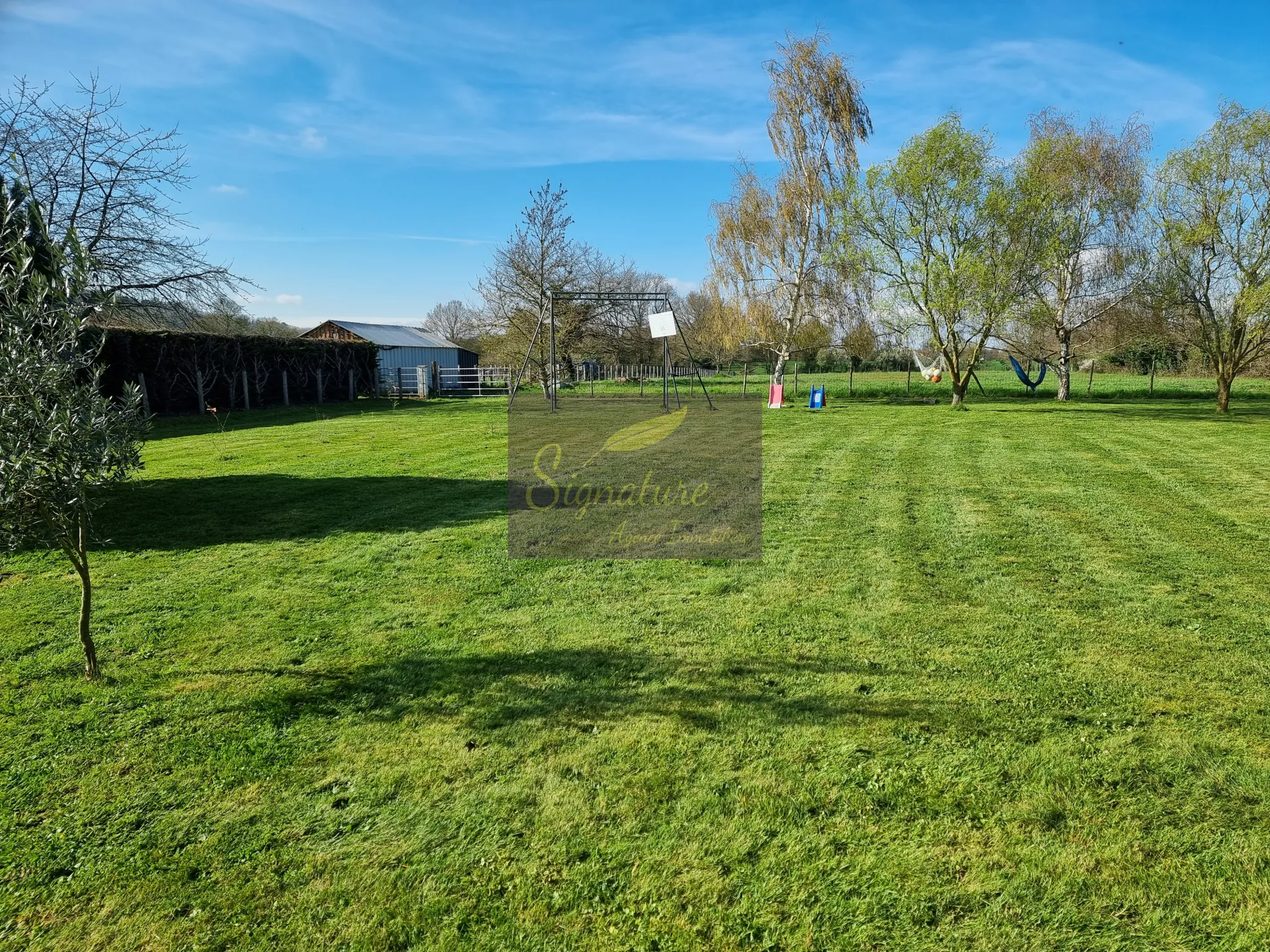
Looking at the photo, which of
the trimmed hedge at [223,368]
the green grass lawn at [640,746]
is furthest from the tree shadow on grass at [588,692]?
the trimmed hedge at [223,368]

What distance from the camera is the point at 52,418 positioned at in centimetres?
298

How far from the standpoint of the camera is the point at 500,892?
2.10 meters

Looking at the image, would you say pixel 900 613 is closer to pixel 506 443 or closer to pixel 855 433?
pixel 506 443

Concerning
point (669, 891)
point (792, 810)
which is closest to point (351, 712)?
point (669, 891)

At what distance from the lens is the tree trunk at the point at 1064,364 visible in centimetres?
2380

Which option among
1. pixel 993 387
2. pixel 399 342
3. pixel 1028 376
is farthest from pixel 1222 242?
pixel 399 342

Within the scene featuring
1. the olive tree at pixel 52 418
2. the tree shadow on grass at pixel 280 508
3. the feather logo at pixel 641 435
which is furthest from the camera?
the feather logo at pixel 641 435

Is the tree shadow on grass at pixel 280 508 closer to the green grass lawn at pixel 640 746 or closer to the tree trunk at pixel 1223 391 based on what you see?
the green grass lawn at pixel 640 746

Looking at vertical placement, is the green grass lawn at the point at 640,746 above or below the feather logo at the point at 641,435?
below

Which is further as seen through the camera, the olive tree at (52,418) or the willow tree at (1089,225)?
the willow tree at (1089,225)

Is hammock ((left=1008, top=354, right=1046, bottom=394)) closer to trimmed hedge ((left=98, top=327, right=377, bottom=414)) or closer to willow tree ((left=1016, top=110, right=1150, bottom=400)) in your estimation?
willow tree ((left=1016, top=110, right=1150, bottom=400))

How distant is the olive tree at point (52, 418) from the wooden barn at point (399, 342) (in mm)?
31937

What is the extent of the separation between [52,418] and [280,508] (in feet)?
13.7

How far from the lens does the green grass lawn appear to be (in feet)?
6.66
